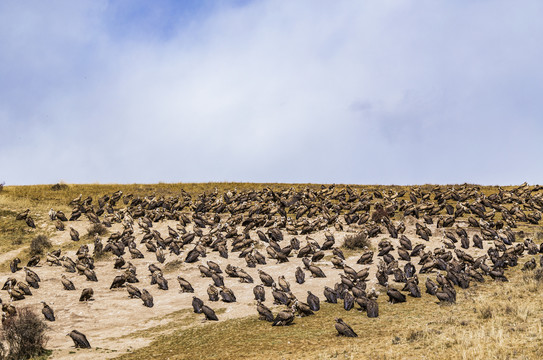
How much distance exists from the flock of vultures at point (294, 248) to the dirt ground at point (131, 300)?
0.22 m

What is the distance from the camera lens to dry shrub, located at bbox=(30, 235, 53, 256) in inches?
1475

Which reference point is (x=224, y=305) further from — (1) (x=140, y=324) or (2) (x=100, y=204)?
(2) (x=100, y=204)

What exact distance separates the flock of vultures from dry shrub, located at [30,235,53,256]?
1597mm

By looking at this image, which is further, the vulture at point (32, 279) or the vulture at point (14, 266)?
the vulture at point (14, 266)

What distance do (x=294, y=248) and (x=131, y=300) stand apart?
11.5 metres

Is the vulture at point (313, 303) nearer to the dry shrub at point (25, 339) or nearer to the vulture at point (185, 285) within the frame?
the vulture at point (185, 285)

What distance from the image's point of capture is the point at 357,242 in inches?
1382

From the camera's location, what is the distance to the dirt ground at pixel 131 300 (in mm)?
22312

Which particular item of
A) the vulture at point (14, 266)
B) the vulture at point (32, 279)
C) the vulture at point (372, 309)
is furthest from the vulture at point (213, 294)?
the vulture at point (14, 266)

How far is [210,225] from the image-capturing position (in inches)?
1640

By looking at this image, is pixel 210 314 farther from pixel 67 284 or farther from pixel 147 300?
pixel 67 284

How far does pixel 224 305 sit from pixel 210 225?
16.8m

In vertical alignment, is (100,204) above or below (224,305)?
above

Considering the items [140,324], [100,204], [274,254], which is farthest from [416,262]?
[100,204]
